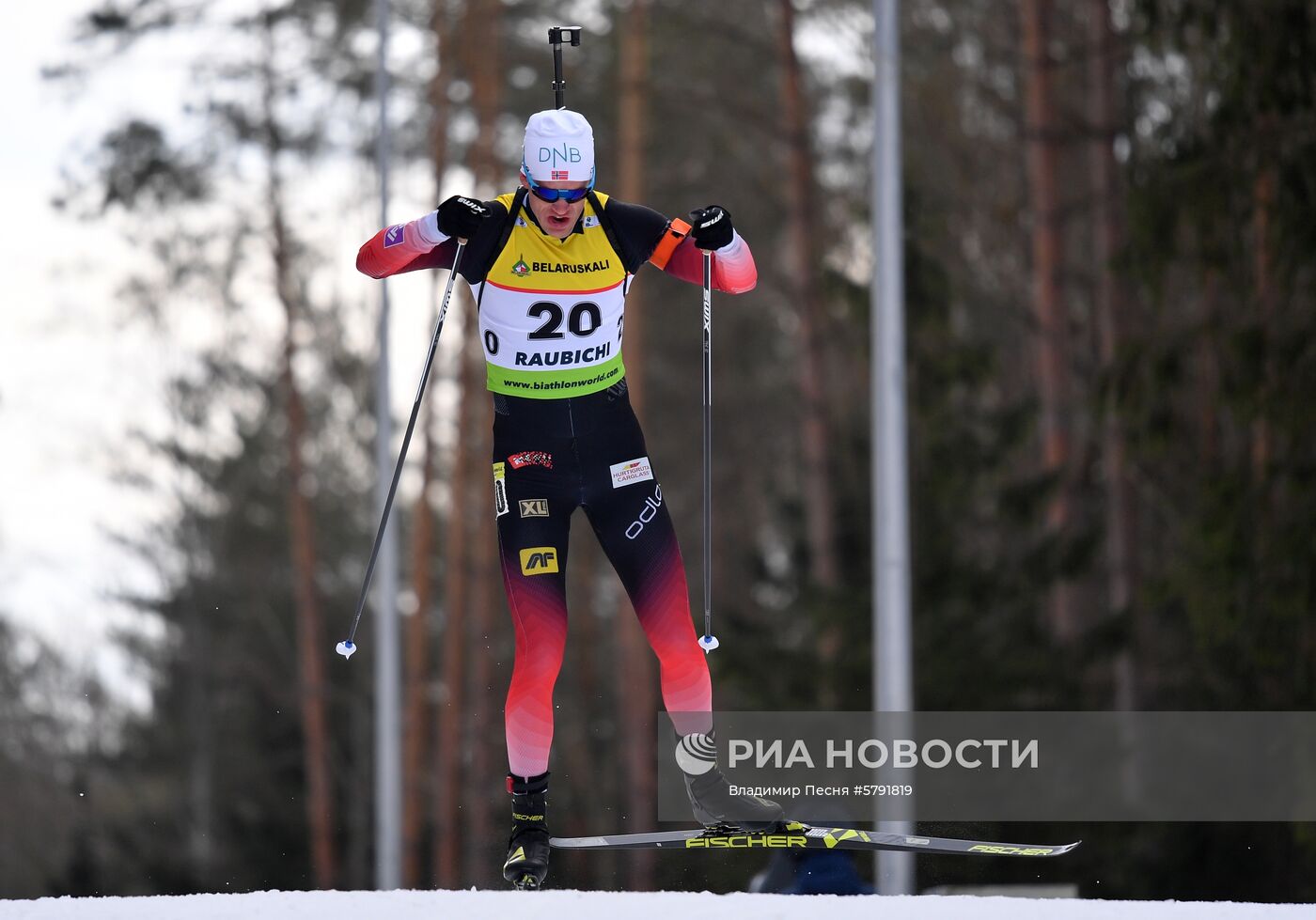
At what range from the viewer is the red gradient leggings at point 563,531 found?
6.12m

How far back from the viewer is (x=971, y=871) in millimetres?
16750

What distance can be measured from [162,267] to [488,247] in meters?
14.9

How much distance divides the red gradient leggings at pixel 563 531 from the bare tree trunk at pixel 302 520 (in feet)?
39.3

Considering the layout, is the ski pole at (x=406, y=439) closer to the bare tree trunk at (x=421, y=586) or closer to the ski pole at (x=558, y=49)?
the ski pole at (x=558, y=49)

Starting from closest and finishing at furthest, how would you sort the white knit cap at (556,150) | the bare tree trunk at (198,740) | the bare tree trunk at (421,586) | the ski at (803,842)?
the white knit cap at (556,150)
the ski at (803,842)
the bare tree trunk at (421,586)
the bare tree trunk at (198,740)

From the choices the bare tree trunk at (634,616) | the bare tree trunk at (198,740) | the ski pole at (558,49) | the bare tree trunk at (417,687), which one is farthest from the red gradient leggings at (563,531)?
the bare tree trunk at (198,740)

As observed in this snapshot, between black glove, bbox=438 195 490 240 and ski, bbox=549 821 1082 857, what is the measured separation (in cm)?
226

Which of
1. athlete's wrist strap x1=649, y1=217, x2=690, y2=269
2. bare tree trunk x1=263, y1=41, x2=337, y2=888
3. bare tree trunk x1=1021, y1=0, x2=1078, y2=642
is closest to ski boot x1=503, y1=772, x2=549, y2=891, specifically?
athlete's wrist strap x1=649, y1=217, x2=690, y2=269

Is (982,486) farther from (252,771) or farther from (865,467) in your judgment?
(252,771)

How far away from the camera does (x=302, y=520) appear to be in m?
19.7

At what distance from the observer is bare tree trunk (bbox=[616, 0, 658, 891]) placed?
1593 centimetres

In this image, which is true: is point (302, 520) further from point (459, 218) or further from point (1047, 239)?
point (459, 218)

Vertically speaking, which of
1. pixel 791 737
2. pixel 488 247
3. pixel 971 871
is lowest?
pixel 971 871

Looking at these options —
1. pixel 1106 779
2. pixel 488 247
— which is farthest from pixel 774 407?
pixel 488 247
